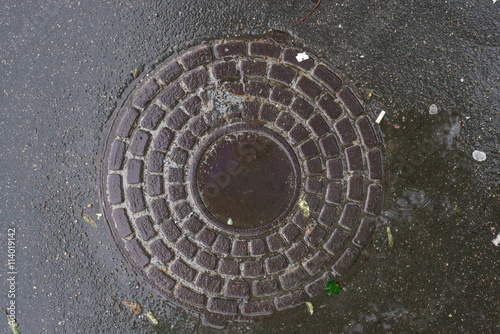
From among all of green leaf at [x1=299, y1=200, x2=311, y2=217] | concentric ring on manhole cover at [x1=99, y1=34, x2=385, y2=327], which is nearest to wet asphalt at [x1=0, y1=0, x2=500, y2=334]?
concentric ring on manhole cover at [x1=99, y1=34, x2=385, y2=327]

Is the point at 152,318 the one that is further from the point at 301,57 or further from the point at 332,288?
the point at 301,57

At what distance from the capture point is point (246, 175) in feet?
8.07

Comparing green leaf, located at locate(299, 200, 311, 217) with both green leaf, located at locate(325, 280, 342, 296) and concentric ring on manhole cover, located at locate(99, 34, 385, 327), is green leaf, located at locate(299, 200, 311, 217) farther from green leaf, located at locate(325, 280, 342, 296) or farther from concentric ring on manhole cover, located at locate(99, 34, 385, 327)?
green leaf, located at locate(325, 280, 342, 296)

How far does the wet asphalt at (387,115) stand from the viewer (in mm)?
2529

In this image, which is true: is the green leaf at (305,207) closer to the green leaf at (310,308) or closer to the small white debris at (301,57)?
the green leaf at (310,308)

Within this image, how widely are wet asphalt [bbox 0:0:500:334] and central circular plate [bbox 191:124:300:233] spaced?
0.86 meters

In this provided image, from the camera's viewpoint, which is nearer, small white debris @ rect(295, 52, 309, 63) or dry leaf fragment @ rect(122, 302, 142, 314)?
small white debris @ rect(295, 52, 309, 63)

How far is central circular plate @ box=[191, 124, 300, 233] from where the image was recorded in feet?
8.08

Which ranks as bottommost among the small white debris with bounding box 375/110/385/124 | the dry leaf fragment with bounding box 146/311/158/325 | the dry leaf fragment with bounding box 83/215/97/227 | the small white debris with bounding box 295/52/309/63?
the dry leaf fragment with bounding box 146/311/158/325

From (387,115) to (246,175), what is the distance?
1357 millimetres

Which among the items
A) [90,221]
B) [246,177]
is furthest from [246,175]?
[90,221]

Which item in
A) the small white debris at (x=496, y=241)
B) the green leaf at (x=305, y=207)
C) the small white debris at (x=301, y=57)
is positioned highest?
the small white debris at (x=301, y=57)

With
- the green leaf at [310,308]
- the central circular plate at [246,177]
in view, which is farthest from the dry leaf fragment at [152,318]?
the green leaf at [310,308]

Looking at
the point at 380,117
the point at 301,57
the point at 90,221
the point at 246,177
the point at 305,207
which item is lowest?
the point at 90,221
